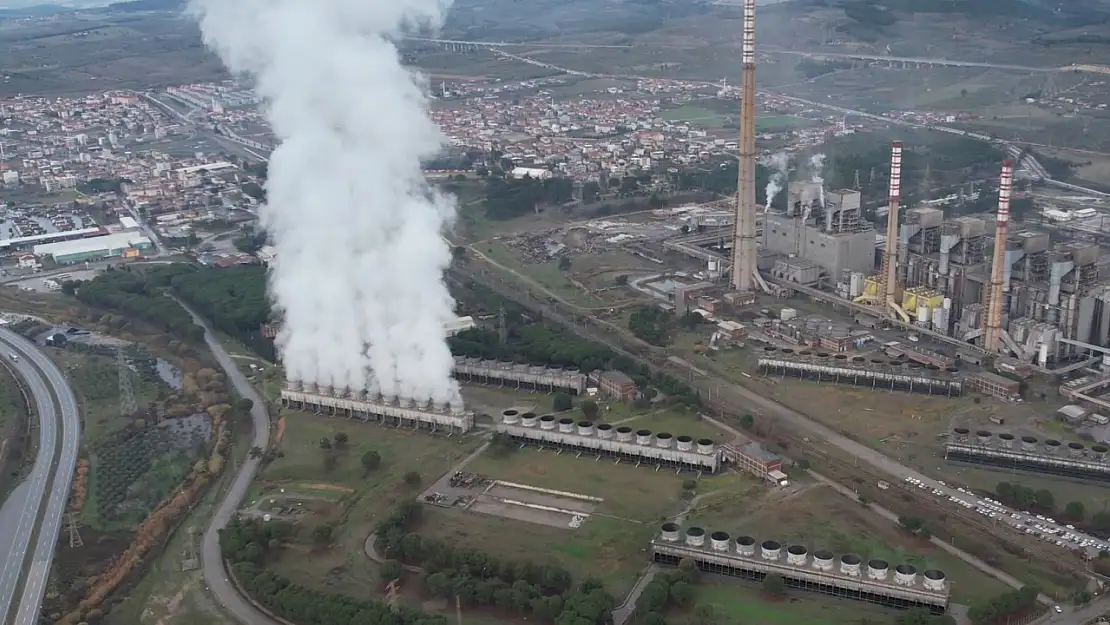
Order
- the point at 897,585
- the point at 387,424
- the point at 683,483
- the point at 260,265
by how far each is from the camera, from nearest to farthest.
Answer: the point at 897,585 → the point at 683,483 → the point at 387,424 → the point at 260,265

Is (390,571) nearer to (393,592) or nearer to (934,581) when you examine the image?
(393,592)

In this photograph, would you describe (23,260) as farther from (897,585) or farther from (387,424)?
(897,585)

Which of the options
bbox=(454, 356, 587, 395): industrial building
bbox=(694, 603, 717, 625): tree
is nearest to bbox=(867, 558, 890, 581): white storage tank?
bbox=(694, 603, 717, 625): tree

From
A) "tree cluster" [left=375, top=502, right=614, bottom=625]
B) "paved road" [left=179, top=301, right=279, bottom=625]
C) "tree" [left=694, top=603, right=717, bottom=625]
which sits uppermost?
"tree cluster" [left=375, top=502, right=614, bottom=625]

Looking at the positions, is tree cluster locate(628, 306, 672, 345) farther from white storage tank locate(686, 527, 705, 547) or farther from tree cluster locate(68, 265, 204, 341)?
tree cluster locate(68, 265, 204, 341)

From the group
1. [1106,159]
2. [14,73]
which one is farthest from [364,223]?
[14,73]

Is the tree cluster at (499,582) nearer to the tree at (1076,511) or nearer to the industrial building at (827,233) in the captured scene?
the tree at (1076,511)
